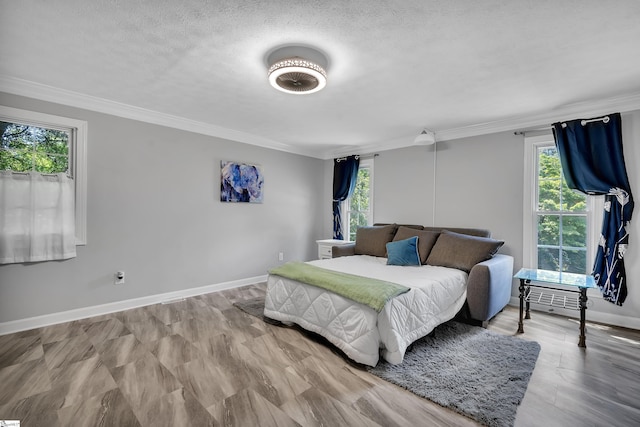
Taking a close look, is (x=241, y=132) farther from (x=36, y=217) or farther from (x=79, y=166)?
(x=36, y=217)

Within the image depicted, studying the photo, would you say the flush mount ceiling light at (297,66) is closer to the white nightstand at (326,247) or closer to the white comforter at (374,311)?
the white comforter at (374,311)

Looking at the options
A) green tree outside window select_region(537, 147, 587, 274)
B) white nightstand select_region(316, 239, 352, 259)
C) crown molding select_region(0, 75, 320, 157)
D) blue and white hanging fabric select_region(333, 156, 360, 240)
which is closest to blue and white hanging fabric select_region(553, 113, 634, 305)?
green tree outside window select_region(537, 147, 587, 274)

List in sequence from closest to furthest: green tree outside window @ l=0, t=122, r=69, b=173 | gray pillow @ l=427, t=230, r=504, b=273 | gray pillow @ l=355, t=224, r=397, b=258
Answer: green tree outside window @ l=0, t=122, r=69, b=173 < gray pillow @ l=427, t=230, r=504, b=273 < gray pillow @ l=355, t=224, r=397, b=258

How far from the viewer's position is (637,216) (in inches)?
113

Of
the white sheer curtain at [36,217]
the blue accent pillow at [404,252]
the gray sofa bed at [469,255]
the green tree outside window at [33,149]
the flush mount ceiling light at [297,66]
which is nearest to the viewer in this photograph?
the flush mount ceiling light at [297,66]

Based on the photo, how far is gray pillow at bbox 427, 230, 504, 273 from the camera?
3.13 metres

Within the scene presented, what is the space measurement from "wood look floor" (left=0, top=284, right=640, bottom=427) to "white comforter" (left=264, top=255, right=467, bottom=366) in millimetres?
170

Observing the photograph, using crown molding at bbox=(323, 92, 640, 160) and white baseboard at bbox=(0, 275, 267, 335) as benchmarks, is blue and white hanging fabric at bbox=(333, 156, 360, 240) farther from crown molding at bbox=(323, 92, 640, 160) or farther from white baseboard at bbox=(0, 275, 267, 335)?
white baseboard at bbox=(0, 275, 267, 335)

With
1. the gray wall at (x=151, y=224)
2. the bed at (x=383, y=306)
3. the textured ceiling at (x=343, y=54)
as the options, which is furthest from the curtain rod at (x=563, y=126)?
the gray wall at (x=151, y=224)

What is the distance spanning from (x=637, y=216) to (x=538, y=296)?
125 cm

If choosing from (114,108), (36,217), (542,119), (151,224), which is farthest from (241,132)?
(542,119)

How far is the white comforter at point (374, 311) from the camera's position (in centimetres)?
213

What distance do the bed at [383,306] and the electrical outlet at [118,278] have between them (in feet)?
5.89

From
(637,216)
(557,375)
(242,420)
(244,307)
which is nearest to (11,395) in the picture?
(242,420)
